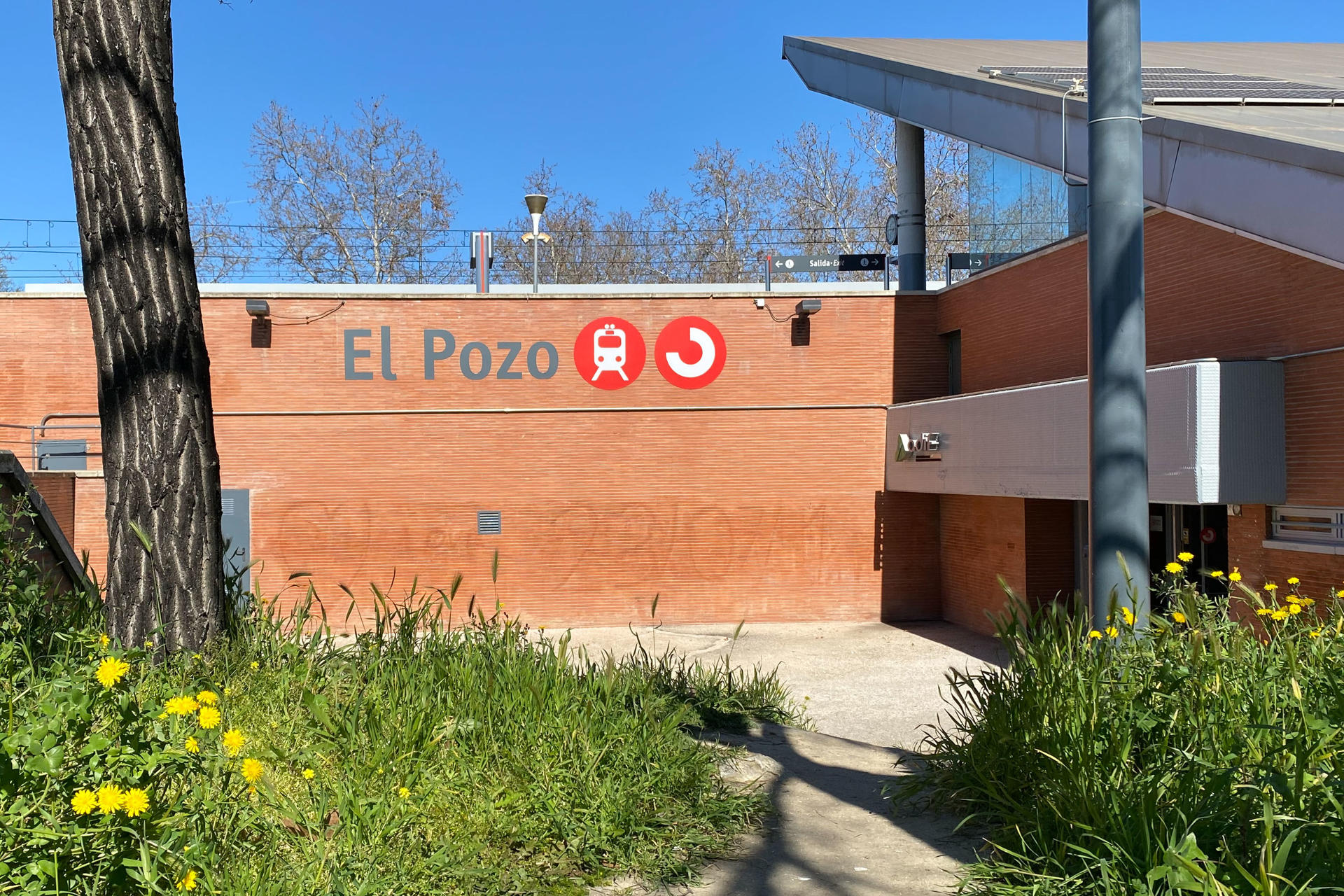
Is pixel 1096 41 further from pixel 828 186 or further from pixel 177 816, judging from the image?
pixel 828 186

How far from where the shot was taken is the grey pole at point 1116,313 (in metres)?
5.22

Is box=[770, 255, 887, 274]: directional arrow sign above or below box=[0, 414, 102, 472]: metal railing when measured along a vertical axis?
above

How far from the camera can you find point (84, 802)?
105 inches

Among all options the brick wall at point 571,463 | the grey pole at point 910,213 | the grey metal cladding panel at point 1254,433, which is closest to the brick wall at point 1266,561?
the grey metal cladding panel at point 1254,433

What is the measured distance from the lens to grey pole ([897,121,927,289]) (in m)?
20.9

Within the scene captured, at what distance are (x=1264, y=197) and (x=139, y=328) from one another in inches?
372

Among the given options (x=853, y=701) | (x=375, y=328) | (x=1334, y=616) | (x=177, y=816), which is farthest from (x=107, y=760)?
(x=375, y=328)

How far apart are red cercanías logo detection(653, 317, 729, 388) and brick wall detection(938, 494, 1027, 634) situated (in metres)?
4.91

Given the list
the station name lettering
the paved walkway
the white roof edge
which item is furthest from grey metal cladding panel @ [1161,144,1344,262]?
the station name lettering

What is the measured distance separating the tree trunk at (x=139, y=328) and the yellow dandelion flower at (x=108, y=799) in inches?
103

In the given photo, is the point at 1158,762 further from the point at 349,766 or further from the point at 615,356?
the point at 615,356

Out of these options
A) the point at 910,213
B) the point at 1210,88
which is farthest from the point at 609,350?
the point at 1210,88

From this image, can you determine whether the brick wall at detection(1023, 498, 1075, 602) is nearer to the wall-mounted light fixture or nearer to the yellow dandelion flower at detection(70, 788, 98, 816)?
the wall-mounted light fixture

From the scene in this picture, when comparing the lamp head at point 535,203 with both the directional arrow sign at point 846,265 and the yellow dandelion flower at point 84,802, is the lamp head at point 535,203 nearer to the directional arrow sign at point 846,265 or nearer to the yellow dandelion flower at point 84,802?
the directional arrow sign at point 846,265
